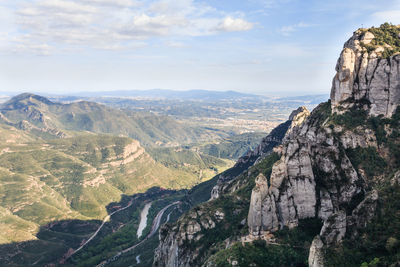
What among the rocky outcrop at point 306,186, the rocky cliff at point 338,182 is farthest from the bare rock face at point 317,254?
the rocky outcrop at point 306,186

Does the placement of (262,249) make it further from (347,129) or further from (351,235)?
(347,129)

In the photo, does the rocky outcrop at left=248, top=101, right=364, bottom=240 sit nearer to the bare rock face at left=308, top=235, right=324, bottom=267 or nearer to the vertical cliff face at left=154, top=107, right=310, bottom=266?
the bare rock face at left=308, top=235, right=324, bottom=267

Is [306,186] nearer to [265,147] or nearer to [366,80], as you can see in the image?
[366,80]

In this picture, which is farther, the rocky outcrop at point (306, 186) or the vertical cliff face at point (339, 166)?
the rocky outcrop at point (306, 186)

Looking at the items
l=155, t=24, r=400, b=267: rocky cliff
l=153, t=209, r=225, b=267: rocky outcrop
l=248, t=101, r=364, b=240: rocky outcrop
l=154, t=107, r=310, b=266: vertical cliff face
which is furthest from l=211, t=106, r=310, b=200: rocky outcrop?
l=248, t=101, r=364, b=240: rocky outcrop

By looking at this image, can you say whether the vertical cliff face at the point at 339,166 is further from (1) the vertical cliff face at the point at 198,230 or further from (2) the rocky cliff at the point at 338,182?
A: (1) the vertical cliff face at the point at 198,230
